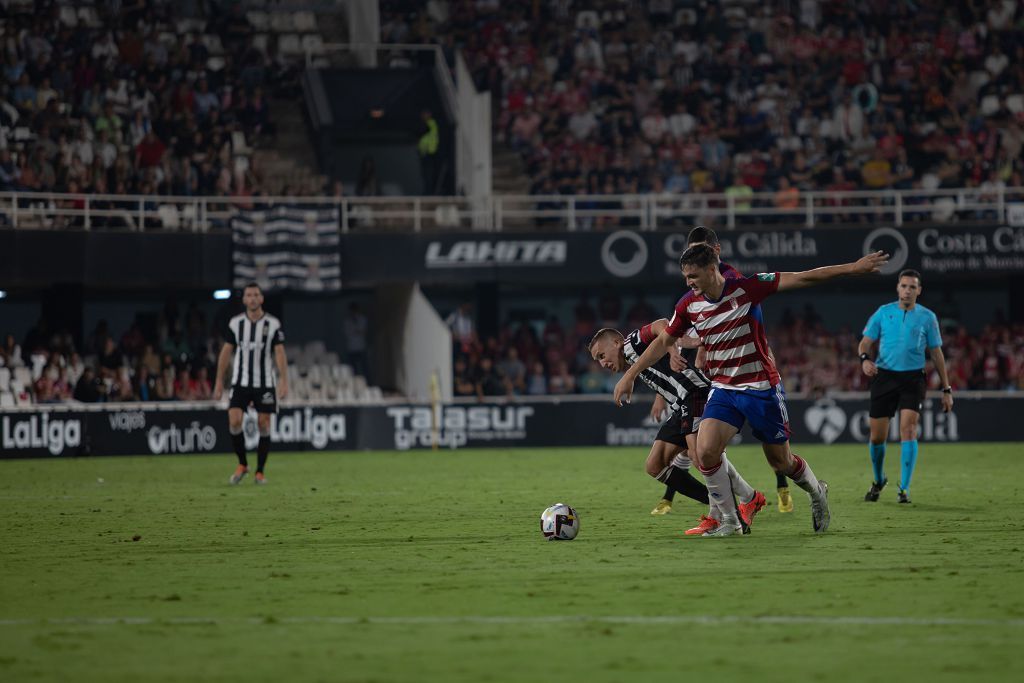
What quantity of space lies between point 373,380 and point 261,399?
54.3 feet

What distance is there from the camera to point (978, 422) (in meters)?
26.5

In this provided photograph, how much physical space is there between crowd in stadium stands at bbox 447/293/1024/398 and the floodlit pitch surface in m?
14.8

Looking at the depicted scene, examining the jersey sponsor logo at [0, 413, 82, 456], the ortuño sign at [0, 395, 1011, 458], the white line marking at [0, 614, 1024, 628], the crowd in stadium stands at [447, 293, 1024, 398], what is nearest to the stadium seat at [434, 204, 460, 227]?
the crowd in stadium stands at [447, 293, 1024, 398]

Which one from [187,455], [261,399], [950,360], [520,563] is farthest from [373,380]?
[520,563]

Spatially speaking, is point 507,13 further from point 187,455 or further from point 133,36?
point 187,455

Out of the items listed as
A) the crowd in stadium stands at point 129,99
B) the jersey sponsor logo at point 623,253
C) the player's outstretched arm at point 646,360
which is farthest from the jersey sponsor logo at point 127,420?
the player's outstretched arm at point 646,360

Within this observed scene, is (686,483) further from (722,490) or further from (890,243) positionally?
(890,243)

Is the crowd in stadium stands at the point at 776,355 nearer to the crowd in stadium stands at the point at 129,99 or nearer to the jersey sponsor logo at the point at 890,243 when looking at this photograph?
the jersey sponsor logo at the point at 890,243

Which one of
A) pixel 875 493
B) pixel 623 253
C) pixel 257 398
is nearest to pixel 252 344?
pixel 257 398

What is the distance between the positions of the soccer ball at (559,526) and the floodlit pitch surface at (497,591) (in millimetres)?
150

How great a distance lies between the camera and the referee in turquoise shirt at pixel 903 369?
44.1ft

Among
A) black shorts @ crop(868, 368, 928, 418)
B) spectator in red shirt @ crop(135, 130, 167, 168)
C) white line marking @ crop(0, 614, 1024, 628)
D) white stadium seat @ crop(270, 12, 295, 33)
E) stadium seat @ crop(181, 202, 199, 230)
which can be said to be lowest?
white line marking @ crop(0, 614, 1024, 628)

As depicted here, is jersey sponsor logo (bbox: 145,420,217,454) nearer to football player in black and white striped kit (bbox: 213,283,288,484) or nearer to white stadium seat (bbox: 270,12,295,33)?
football player in black and white striped kit (bbox: 213,283,288,484)

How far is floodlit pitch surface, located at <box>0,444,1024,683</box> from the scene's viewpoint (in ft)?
18.7
